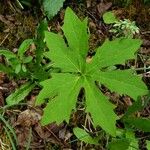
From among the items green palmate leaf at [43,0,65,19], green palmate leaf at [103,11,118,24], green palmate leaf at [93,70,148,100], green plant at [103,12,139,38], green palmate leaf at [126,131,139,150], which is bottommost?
green palmate leaf at [126,131,139,150]

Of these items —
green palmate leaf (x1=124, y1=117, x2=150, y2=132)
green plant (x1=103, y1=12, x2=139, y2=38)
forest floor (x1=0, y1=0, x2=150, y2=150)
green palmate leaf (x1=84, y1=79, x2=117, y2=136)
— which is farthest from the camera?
green plant (x1=103, y1=12, x2=139, y2=38)

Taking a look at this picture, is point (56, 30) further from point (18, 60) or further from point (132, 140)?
point (132, 140)

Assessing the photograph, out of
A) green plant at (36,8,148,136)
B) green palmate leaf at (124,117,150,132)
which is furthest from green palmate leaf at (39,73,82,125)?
green palmate leaf at (124,117,150,132)

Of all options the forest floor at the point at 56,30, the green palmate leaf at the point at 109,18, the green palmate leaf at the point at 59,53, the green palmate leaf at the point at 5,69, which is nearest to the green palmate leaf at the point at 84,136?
the forest floor at the point at 56,30

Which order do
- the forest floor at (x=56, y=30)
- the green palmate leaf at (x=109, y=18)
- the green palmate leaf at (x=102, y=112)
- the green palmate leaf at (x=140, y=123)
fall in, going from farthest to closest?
the green palmate leaf at (x=109, y=18)
the forest floor at (x=56, y=30)
the green palmate leaf at (x=140, y=123)
the green palmate leaf at (x=102, y=112)

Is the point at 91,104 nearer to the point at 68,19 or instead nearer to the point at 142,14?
the point at 68,19

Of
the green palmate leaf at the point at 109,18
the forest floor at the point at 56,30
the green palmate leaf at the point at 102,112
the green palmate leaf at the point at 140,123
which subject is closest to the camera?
the green palmate leaf at the point at 102,112

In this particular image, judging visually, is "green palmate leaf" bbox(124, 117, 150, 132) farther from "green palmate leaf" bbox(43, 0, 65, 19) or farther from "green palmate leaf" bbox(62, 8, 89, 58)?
"green palmate leaf" bbox(43, 0, 65, 19)

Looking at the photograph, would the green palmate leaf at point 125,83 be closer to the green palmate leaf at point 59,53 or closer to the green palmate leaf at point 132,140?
the green palmate leaf at point 59,53
